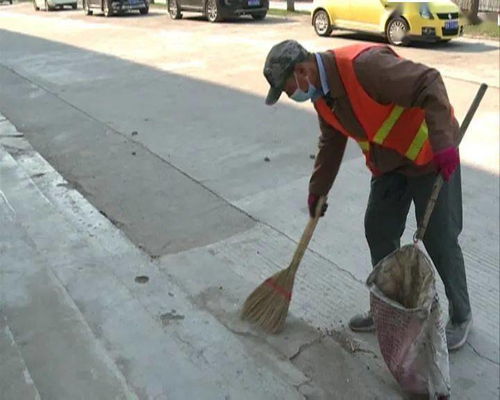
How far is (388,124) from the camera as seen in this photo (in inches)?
96.3

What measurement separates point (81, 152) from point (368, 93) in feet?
13.8

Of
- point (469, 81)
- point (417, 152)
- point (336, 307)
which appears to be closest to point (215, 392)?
point (336, 307)

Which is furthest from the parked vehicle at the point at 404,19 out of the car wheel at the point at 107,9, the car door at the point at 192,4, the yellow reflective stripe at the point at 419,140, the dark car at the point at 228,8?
the car wheel at the point at 107,9

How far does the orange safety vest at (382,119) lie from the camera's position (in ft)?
7.72

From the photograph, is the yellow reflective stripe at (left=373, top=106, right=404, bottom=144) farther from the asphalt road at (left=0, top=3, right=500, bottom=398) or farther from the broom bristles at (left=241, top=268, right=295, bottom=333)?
the asphalt road at (left=0, top=3, right=500, bottom=398)

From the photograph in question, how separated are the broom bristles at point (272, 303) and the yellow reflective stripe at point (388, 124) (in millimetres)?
864

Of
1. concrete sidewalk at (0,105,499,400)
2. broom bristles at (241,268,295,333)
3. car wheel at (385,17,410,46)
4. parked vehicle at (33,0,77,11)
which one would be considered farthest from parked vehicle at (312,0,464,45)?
parked vehicle at (33,0,77,11)

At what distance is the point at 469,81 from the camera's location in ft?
27.2

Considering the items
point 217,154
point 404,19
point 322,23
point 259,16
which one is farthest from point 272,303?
point 259,16

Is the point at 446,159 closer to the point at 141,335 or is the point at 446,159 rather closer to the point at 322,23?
the point at 141,335

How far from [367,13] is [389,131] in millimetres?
10131

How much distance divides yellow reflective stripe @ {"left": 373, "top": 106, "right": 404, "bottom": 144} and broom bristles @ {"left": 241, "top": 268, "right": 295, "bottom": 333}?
0.86m

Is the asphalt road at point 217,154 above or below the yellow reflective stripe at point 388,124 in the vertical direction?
below

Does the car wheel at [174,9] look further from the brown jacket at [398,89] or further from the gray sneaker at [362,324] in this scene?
the brown jacket at [398,89]
